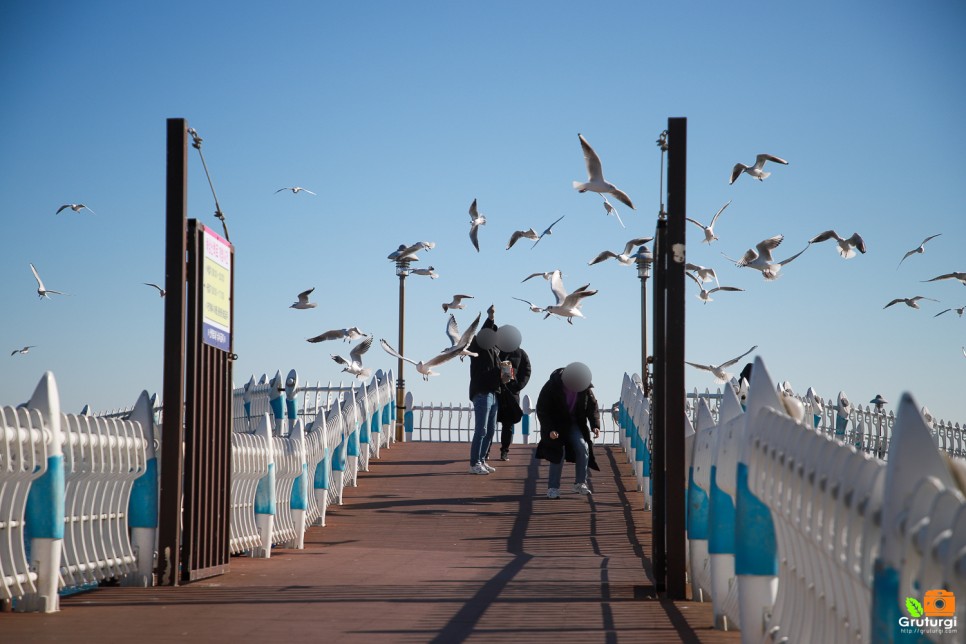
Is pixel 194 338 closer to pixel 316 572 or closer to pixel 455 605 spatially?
pixel 316 572

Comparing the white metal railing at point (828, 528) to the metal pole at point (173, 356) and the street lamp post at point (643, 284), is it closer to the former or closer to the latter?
the metal pole at point (173, 356)

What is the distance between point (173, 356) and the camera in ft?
32.3

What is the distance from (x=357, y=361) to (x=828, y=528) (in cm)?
1770

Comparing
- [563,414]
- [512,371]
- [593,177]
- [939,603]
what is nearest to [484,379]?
[512,371]

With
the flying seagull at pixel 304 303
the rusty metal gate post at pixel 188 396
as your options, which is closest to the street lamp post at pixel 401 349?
the flying seagull at pixel 304 303

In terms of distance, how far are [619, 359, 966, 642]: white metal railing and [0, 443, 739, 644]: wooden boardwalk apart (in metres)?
1.00

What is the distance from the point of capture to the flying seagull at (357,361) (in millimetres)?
20922

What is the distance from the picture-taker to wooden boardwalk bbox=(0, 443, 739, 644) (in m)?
6.95

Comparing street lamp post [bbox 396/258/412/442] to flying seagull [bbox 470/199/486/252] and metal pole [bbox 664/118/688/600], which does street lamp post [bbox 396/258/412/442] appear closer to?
flying seagull [bbox 470/199/486/252]

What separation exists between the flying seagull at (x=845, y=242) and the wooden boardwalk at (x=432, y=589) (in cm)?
696

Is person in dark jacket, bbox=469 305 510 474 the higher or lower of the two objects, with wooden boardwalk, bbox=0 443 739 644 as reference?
higher

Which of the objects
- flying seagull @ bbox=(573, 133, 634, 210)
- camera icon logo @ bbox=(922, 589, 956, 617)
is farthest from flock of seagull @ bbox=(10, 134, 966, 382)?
camera icon logo @ bbox=(922, 589, 956, 617)

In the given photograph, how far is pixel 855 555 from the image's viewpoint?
3.93 metres

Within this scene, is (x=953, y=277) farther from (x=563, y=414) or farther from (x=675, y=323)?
(x=675, y=323)
